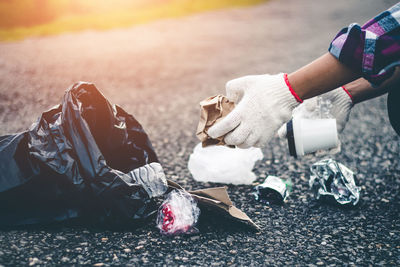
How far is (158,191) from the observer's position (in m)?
1.79

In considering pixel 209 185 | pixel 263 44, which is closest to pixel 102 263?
pixel 209 185

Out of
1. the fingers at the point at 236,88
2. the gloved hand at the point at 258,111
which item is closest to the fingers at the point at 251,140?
the gloved hand at the point at 258,111

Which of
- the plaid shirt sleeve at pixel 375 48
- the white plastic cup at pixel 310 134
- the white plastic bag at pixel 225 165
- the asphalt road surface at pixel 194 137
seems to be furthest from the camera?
the white plastic bag at pixel 225 165

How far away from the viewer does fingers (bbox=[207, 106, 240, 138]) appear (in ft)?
5.71

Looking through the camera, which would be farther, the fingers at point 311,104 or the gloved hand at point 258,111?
the fingers at point 311,104

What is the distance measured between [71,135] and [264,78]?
98cm

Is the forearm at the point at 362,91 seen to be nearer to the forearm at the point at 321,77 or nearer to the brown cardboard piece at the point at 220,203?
the forearm at the point at 321,77

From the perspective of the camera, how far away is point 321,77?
165 centimetres

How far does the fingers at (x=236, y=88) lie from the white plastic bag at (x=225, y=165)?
514 mm

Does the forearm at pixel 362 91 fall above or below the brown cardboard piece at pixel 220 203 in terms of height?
above

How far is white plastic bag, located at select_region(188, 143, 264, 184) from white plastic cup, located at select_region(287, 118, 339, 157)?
15.7 inches

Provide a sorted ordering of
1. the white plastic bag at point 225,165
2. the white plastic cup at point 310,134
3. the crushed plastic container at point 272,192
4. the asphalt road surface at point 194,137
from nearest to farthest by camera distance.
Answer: the asphalt road surface at point 194,137, the white plastic cup at point 310,134, the crushed plastic container at point 272,192, the white plastic bag at point 225,165

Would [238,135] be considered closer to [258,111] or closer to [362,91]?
[258,111]

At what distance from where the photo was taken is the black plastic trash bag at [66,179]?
5.48 ft
